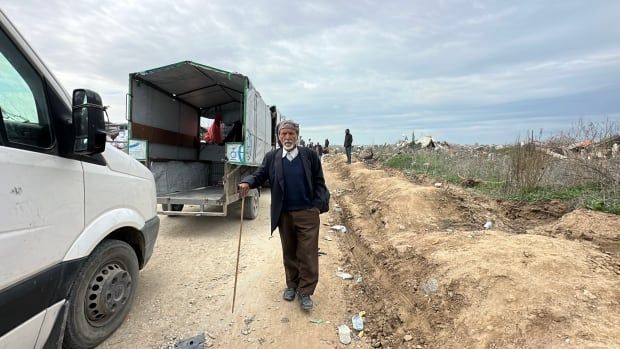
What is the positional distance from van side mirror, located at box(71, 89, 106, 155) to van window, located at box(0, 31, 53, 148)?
18 cm

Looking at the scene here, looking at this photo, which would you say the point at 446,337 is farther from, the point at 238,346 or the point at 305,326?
the point at 238,346

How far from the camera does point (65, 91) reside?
228cm

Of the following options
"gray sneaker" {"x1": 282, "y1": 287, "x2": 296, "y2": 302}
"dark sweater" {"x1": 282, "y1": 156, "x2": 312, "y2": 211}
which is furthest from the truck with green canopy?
"dark sweater" {"x1": 282, "y1": 156, "x2": 312, "y2": 211}

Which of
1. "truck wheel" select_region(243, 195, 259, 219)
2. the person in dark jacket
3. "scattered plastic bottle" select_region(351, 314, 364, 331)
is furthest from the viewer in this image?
"truck wheel" select_region(243, 195, 259, 219)

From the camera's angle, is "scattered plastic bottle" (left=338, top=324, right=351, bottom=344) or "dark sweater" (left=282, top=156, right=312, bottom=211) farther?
"dark sweater" (left=282, top=156, right=312, bottom=211)

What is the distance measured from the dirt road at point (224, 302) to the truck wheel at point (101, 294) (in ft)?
0.63

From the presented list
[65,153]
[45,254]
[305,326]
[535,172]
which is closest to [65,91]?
[65,153]

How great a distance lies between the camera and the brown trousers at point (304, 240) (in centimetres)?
331

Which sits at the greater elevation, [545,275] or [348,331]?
[545,275]

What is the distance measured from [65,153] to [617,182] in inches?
289

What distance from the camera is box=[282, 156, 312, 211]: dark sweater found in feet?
10.8

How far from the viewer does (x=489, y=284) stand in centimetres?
302

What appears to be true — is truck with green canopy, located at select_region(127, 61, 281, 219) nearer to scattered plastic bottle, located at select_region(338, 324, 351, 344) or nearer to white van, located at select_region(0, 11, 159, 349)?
white van, located at select_region(0, 11, 159, 349)

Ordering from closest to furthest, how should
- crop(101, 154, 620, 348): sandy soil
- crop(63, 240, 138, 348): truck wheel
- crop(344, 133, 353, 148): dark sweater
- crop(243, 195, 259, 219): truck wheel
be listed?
1. crop(63, 240, 138, 348): truck wheel
2. crop(101, 154, 620, 348): sandy soil
3. crop(243, 195, 259, 219): truck wheel
4. crop(344, 133, 353, 148): dark sweater
